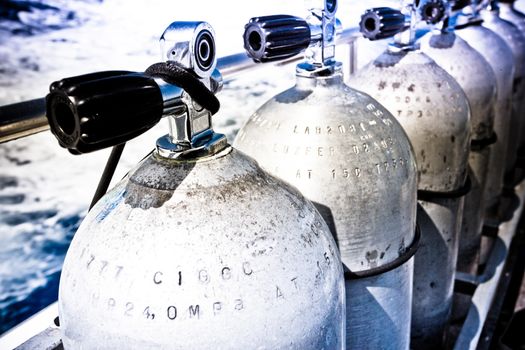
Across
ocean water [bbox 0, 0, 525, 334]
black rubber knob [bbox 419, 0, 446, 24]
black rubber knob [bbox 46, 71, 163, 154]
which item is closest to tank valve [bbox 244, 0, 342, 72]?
black rubber knob [bbox 46, 71, 163, 154]

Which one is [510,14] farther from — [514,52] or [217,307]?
[217,307]

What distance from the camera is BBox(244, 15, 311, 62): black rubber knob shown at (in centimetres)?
67

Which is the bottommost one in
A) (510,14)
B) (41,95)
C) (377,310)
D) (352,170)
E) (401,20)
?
(41,95)

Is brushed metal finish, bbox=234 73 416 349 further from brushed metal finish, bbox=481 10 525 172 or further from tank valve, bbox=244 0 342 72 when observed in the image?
brushed metal finish, bbox=481 10 525 172

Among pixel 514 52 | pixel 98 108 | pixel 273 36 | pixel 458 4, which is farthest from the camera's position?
pixel 514 52

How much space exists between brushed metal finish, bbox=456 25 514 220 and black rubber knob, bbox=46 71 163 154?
50.2 inches

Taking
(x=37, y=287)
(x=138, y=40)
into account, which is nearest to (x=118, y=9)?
(x=138, y=40)

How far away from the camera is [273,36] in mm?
666

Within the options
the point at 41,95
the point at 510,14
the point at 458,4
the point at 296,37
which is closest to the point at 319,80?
the point at 296,37

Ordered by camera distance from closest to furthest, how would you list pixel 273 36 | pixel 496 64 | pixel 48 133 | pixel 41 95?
pixel 273 36
pixel 496 64
pixel 48 133
pixel 41 95

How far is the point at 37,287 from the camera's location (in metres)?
2.63

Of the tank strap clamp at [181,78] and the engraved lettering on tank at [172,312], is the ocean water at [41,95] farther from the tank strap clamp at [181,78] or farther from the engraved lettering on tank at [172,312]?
the engraved lettering on tank at [172,312]

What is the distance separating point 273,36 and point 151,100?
29 cm

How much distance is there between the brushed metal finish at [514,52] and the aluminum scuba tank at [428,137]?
0.84 meters
